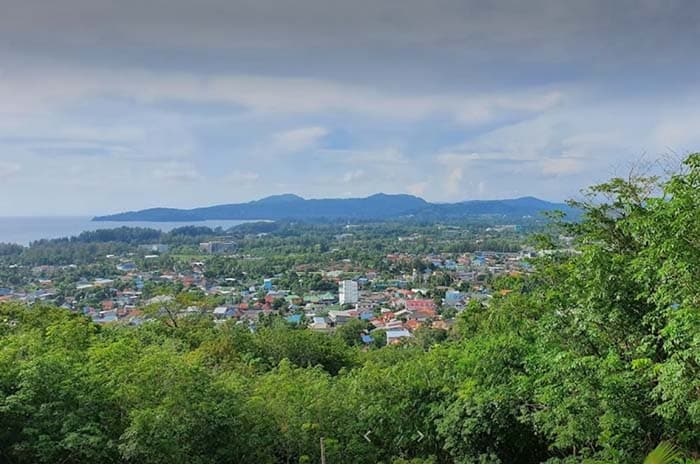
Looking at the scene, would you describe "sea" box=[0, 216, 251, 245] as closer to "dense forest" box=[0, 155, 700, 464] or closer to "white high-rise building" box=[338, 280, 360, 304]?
"white high-rise building" box=[338, 280, 360, 304]

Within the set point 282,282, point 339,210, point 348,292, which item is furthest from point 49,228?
point 348,292

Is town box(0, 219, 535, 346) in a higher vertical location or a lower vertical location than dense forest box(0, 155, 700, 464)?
lower

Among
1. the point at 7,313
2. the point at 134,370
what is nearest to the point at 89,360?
the point at 134,370

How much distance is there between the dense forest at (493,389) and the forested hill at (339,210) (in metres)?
140

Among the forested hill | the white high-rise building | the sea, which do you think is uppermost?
the forested hill

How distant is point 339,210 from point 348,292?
148 metres

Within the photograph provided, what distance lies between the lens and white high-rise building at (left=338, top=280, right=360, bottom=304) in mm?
38219

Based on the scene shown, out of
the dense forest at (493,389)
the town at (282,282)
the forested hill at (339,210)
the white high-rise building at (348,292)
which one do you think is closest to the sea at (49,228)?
the town at (282,282)

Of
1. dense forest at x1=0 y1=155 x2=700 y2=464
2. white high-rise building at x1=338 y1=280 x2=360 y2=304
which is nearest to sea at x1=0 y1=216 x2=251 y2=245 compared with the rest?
white high-rise building at x1=338 y1=280 x2=360 y2=304

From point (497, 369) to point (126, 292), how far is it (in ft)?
113

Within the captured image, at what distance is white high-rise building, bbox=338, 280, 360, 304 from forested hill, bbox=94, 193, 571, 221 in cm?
10564

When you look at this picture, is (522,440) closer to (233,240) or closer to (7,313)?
(7,313)

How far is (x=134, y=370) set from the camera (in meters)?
6.12

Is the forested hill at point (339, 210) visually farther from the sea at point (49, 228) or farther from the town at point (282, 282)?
the town at point (282, 282)
